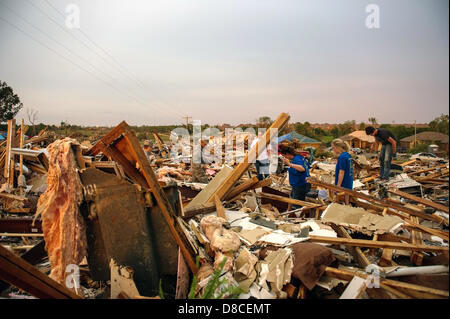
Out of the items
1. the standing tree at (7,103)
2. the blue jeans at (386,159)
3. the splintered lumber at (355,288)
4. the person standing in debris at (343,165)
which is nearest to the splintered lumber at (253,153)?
the person standing in debris at (343,165)

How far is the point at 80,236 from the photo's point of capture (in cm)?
244

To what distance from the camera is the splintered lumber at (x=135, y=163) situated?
2.24m

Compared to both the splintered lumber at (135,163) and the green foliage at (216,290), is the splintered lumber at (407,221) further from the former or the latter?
the splintered lumber at (135,163)

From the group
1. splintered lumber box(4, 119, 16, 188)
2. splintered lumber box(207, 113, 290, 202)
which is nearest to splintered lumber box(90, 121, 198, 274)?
splintered lumber box(207, 113, 290, 202)

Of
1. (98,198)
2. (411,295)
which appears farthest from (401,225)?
(98,198)

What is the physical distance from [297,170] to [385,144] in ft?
9.45

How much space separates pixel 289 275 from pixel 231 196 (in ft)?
7.26

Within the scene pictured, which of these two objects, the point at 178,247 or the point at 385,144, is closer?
the point at 178,247

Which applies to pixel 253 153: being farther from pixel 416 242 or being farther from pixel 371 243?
pixel 416 242

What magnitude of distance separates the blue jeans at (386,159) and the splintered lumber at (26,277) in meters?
6.65

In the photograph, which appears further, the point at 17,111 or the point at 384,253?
the point at 17,111

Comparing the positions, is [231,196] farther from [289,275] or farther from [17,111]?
[17,111]

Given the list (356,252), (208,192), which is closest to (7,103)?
(208,192)

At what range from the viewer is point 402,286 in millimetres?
1805
